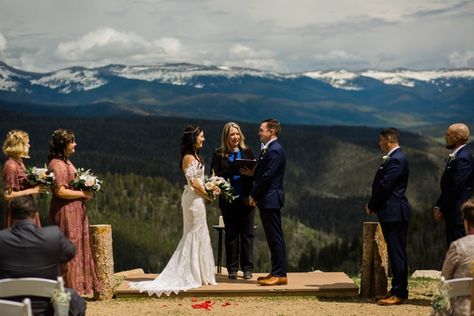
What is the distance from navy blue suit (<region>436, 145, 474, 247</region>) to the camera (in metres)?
11.9

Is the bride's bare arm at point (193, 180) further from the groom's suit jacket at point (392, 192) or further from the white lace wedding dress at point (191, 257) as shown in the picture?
the groom's suit jacket at point (392, 192)

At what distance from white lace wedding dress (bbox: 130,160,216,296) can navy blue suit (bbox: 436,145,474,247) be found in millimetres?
4076

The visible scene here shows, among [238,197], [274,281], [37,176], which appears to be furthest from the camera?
[238,197]

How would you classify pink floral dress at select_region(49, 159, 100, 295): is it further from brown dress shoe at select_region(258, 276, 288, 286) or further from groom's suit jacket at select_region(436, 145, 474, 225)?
groom's suit jacket at select_region(436, 145, 474, 225)

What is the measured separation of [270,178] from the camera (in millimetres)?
12969

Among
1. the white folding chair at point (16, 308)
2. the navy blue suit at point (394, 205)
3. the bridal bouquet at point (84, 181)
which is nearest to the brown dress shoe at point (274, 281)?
the navy blue suit at point (394, 205)

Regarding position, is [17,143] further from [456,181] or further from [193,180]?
[456,181]

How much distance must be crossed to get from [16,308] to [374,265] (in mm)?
7749

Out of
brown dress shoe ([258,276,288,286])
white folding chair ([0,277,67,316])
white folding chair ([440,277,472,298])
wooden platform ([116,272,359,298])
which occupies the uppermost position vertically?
white folding chair ([0,277,67,316])

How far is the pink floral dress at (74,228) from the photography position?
12.8m

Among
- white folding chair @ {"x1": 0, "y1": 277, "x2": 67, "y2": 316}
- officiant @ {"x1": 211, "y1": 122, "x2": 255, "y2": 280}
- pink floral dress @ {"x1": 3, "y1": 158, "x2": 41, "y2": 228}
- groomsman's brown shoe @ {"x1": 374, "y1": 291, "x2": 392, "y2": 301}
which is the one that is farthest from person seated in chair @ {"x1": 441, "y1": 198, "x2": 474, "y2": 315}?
pink floral dress @ {"x1": 3, "y1": 158, "x2": 41, "y2": 228}

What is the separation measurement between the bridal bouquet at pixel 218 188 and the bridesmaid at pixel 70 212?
201cm

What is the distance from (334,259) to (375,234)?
4428 inches

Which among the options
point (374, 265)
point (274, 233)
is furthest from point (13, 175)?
point (374, 265)
